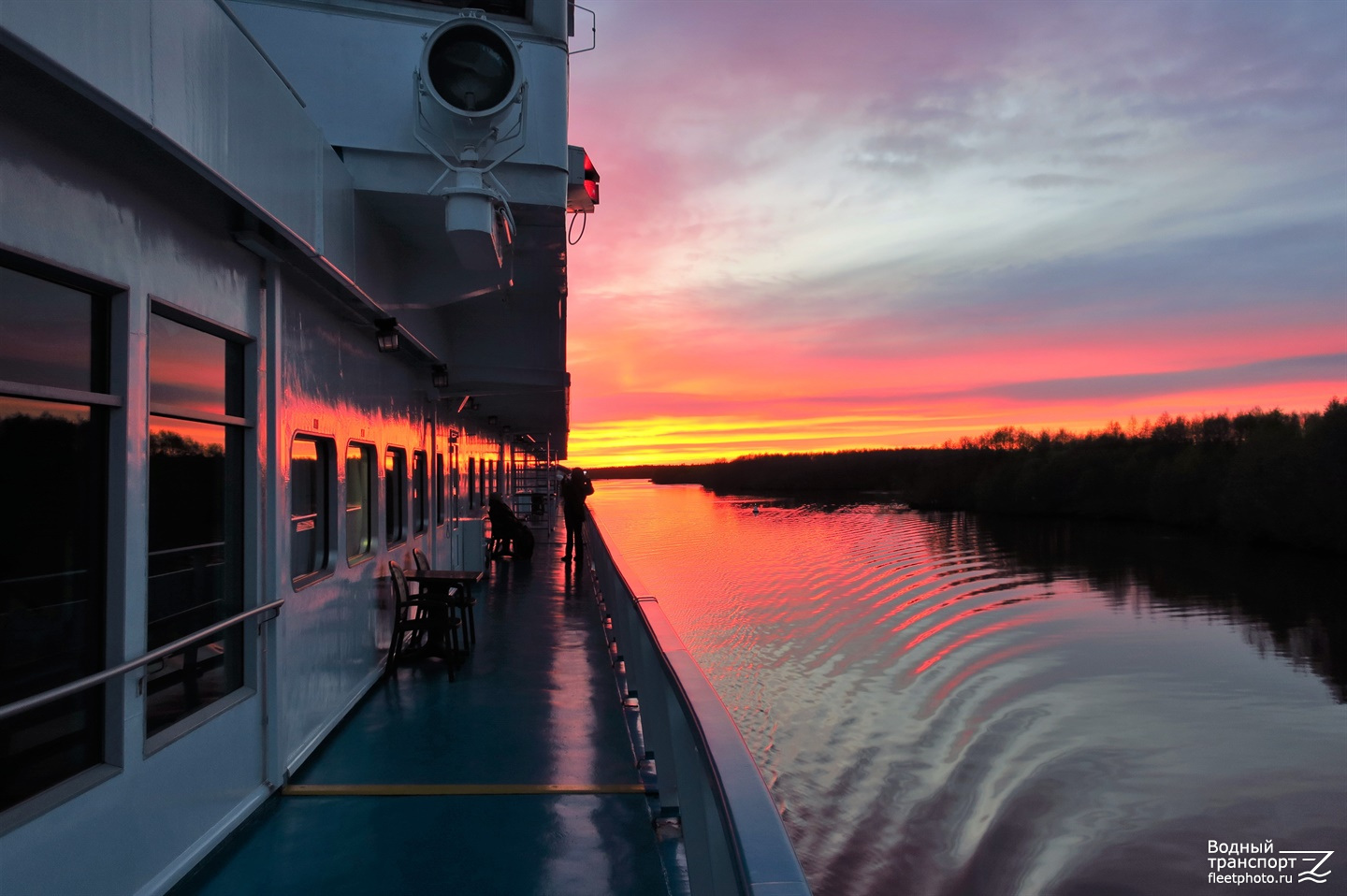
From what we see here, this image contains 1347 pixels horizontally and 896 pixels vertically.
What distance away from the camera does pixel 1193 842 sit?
8.96 metres

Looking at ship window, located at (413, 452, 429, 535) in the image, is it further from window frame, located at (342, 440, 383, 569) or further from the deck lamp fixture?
the deck lamp fixture

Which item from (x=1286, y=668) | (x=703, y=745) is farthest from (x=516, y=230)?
(x=1286, y=668)

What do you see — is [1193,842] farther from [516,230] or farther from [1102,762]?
[516,230]

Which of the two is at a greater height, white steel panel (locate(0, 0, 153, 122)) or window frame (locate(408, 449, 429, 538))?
white steel panel (locate(0, 0, 153, 122))

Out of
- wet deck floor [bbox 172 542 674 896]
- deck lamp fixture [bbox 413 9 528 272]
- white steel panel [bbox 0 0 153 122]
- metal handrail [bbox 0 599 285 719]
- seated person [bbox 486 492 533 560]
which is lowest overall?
wet deck floor [bbox 172 542 674 896]

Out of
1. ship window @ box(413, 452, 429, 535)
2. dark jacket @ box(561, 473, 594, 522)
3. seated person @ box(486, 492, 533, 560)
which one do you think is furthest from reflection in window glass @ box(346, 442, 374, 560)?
seated person @ box(486, 492, 533, 560)

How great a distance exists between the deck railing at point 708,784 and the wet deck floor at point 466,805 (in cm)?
43

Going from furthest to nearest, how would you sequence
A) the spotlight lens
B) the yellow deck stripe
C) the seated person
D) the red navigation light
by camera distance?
the seated person < the red navigation light < the spotlight lens < the yellow deck stripe

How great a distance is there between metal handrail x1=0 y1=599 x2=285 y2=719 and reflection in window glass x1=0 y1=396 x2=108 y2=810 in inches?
4.4

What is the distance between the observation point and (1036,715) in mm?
13422

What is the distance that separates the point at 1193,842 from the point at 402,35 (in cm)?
1090

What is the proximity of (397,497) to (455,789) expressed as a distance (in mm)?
3654

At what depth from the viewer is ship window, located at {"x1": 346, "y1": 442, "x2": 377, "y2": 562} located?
5.44 metres

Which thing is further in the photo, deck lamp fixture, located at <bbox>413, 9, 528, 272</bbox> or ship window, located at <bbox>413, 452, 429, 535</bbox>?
ship window, located at <bbox>413, 452, 429, 535</bbox>
